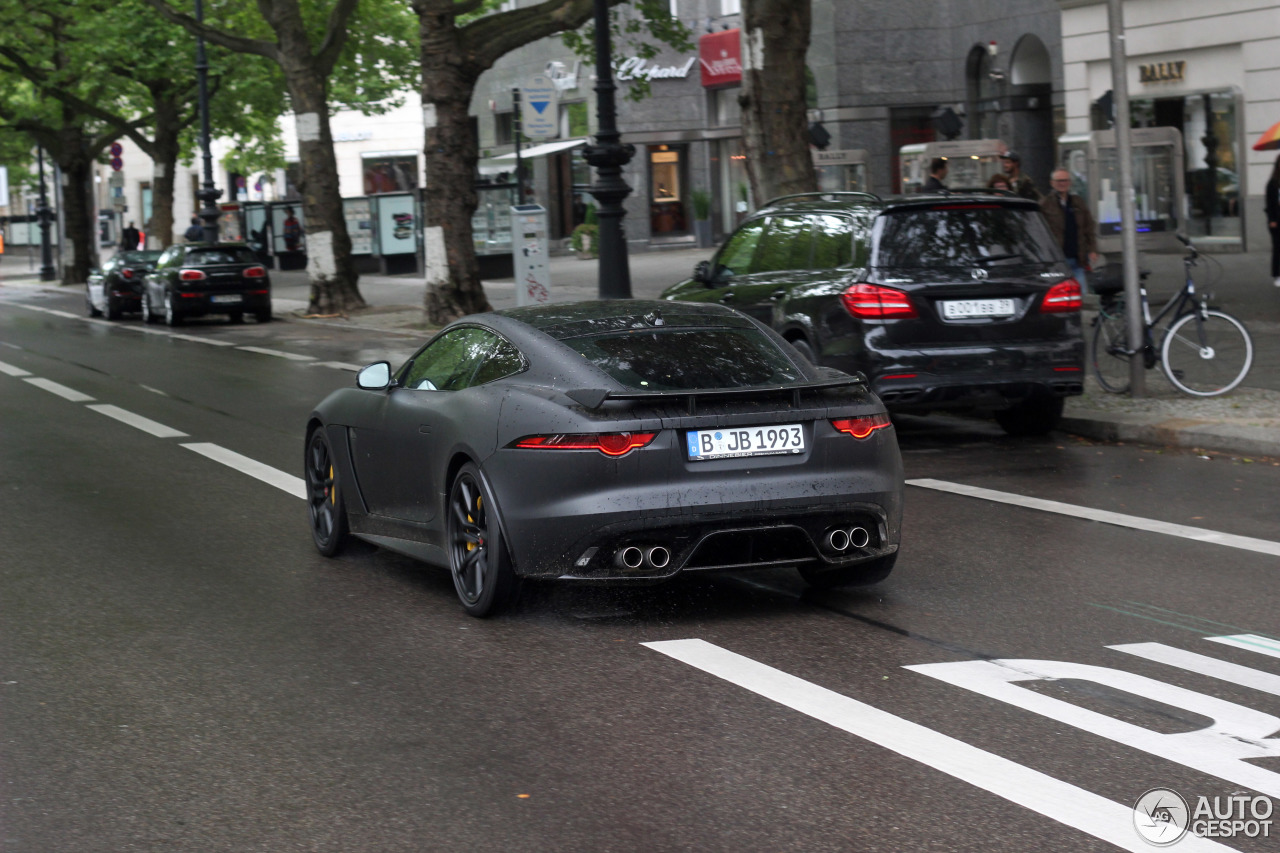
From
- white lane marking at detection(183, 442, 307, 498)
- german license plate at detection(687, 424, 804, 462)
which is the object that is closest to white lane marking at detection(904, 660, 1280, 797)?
german license plate at detection(687, 424, 804, 462)

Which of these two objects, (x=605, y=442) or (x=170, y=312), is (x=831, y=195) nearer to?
(x=605, y=442)

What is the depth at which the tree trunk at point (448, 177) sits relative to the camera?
25.0 metres

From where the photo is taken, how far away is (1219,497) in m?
9.66

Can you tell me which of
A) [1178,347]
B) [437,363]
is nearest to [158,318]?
[1178,347]

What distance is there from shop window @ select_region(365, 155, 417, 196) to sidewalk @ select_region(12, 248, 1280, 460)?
3598 centimetres

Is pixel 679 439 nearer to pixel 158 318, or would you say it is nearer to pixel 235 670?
pixel 235 670

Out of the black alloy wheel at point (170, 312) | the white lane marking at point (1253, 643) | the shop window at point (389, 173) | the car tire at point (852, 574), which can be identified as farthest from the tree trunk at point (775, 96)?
the shop window at point (389, 173)

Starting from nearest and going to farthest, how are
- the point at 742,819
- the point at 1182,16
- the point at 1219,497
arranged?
the point at 742,819, the point at 1219,497, the point at 1182,16

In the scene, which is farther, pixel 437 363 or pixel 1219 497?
pixel 1219 497

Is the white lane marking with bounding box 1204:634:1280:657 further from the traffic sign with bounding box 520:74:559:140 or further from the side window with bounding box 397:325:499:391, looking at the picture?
the traffic sign with bounding box 520:74:559:140

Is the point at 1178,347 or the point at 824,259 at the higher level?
the point at 824,259

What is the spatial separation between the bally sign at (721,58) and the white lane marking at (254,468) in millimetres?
33820

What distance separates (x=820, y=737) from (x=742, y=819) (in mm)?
785

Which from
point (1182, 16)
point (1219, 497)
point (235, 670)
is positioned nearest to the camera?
point (235, 670)
